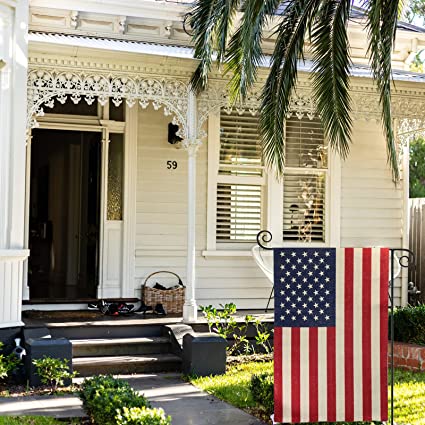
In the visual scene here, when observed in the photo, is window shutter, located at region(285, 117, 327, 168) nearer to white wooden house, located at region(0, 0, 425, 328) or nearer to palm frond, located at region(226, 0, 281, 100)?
white wooden house, located at region(0, 0, 425, 328)

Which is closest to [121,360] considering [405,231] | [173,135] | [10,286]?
[10,286]

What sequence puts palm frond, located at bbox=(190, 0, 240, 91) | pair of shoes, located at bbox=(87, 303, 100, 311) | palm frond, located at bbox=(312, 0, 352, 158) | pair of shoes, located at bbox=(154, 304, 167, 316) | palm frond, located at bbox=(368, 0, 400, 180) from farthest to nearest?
pair of shoes, located at bbox=(87, 303, 100, 311), pair of shoes, located at bbox=(154, 304, 167, 316), palm frond, located at bbox=(190, 0, 240, 91), palm frond, located at bbox=(312, 0, 352, 158), palm frond, located at bbox=(368, 0, 400, 180)

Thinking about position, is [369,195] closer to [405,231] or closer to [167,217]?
[405,231]

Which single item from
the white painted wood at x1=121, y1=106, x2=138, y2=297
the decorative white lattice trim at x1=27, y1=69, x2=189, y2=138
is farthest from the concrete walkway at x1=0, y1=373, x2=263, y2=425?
the decorative white lattice trim at x1=27, y1=69, x2=189, y2=138

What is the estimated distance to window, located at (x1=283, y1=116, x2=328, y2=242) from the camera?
11586 mm

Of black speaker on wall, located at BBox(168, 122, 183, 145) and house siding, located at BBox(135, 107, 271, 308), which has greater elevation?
black speaker on wall, located at BBox(168, 122, 183, 145)

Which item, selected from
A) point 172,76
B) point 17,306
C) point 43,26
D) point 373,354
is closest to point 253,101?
point 172,76

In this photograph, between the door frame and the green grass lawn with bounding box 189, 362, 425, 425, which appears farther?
the door frame

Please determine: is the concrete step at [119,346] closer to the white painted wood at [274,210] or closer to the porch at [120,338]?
the porch at [120,338]

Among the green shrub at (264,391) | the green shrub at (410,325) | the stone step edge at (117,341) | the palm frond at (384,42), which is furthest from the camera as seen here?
the green shrub at (410,325)

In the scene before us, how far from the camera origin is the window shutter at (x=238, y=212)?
11.3 metres

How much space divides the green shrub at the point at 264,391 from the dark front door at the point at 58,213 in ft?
Answer: 18.8

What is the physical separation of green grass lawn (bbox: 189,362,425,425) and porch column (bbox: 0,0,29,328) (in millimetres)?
2215

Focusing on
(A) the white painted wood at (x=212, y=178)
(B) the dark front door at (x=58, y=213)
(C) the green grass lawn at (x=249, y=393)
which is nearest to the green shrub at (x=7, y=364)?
(C) the green grass lawn at (x=249, y=393)
